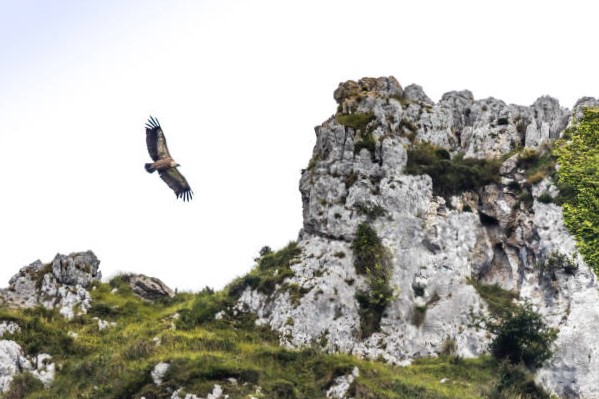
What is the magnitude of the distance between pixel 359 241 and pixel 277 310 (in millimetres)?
6403

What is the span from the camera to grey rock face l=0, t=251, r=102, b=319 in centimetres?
3991

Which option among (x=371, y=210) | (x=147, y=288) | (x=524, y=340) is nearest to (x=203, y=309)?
(x=147, y=288)

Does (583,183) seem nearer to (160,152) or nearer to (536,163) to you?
(536,163)

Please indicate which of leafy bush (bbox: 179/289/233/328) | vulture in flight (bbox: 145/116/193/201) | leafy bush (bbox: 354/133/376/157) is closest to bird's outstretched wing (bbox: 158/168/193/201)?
vulture in flight (bbox: 145/116/193/201)

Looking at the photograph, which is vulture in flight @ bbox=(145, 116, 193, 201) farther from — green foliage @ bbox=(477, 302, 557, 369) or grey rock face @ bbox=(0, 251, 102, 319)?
green foliage @ bbox=(477, 302, 557, 369)

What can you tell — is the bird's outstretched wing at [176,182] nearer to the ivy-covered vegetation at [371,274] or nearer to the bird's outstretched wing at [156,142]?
the bird's outstretched wing at [156,142]

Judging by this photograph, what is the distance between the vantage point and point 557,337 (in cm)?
3334

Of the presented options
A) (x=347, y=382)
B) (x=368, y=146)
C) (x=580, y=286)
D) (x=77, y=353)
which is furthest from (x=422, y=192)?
(x=77, y=353)

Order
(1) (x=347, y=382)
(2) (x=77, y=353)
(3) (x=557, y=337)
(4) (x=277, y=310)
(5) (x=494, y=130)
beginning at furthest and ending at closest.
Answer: (5) (x=494, y=130)
(4) (x=277, y=310)
(2) (x=77, y=353)
(3) (x=557, y=337)
(1) (x=347, y=382)

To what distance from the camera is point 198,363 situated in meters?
31.1

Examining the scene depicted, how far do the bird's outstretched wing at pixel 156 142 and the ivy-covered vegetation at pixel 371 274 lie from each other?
40.2 feet

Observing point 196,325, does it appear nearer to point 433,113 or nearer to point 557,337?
point 557,337

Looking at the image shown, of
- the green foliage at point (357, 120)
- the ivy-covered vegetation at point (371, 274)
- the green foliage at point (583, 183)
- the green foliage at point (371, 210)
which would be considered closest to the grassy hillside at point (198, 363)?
the ivy-covered vegetation at point (371, 274)

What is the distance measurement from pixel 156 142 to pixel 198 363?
42.3 ft
